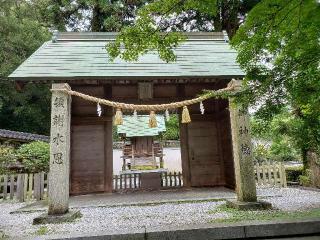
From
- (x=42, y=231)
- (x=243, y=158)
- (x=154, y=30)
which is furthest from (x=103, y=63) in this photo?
(x=42, y=231)

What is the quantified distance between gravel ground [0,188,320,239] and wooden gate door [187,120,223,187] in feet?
9.57

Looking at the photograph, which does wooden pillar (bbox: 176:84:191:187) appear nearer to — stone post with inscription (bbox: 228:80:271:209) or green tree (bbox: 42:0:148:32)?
stone post with inscription (bbox: 228:80:271:209)

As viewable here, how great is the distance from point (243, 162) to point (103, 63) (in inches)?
199

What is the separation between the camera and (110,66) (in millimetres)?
8734

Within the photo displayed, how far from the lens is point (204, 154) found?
34.7 feet

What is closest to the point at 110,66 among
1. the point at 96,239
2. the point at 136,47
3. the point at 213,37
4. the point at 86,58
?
the point at 86,58

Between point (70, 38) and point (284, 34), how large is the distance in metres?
9.01

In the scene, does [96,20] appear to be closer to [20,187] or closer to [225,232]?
[20,187]

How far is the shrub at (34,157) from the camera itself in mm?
12789

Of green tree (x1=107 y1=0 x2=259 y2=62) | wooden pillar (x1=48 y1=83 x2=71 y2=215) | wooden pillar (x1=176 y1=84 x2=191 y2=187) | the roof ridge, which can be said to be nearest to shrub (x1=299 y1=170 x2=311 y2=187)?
wooden pillar (x1=176 y1=84 x2=191 y2=187)

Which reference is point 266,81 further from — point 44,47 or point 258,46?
point 44,47

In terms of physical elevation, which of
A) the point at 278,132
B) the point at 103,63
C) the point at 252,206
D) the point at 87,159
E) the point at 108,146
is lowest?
the point at 252,206

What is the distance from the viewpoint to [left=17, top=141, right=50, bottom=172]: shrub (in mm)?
12789

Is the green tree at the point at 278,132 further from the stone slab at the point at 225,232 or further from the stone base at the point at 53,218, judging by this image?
the stone base at the point at 53,218
